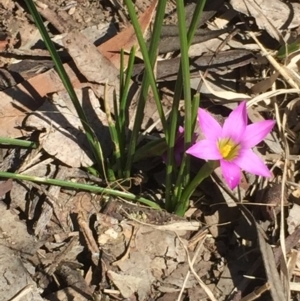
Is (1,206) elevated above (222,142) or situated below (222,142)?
below

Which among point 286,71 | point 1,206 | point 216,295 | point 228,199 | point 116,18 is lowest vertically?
point 216,295

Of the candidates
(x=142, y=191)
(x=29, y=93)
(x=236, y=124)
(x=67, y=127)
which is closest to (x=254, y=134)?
(x=236, y=124)

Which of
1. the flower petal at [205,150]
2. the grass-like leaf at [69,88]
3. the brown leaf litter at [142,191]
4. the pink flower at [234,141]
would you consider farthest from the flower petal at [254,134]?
the grass-like leaf at [69,88]

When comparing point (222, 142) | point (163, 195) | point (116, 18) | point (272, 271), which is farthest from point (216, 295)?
point (116, 18)

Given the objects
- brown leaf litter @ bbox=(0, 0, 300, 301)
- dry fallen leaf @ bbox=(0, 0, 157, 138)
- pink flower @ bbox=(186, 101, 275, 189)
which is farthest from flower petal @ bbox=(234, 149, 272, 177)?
dry fallen leaf @ bbox=(0, 0, 157, 138)

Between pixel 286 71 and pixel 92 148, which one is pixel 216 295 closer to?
pixel 92 148

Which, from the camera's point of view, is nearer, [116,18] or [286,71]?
[286,71]
